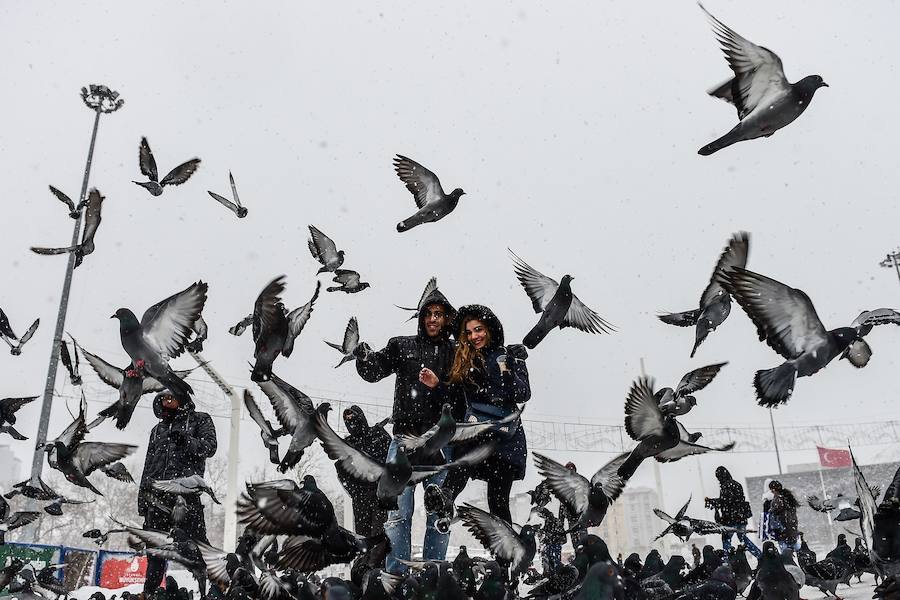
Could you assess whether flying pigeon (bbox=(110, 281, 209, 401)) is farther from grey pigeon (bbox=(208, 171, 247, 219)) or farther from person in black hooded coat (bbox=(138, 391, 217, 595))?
grey pigeon (bbox=(208, 171, 247, 219))

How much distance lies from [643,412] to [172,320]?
11.5 ft

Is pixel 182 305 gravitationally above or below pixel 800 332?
above

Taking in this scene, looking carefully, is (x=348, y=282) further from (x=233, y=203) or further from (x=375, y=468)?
(x=375, y=468)

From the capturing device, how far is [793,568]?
14.0ft

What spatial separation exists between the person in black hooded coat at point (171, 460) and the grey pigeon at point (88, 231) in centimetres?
257

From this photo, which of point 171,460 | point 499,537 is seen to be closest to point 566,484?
point 499,537

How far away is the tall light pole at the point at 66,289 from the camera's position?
525 inches

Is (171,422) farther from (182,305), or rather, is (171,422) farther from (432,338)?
(432,338)

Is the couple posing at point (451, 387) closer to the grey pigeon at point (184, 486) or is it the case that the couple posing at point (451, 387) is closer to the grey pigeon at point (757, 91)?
the grey pigeon at point (184, 486)

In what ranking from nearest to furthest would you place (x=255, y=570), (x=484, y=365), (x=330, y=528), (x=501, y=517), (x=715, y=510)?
→ (x=330, y=528)
(x=255, y=570)
(x=501, y=517)
(x=484, y=365)
(x=715, y=510)

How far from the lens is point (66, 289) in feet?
51.6

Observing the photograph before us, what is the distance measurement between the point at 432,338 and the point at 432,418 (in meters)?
0.57

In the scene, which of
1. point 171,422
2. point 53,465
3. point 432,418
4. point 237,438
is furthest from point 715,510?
point 237,438

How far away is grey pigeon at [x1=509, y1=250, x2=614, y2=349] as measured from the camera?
19.8 feet
